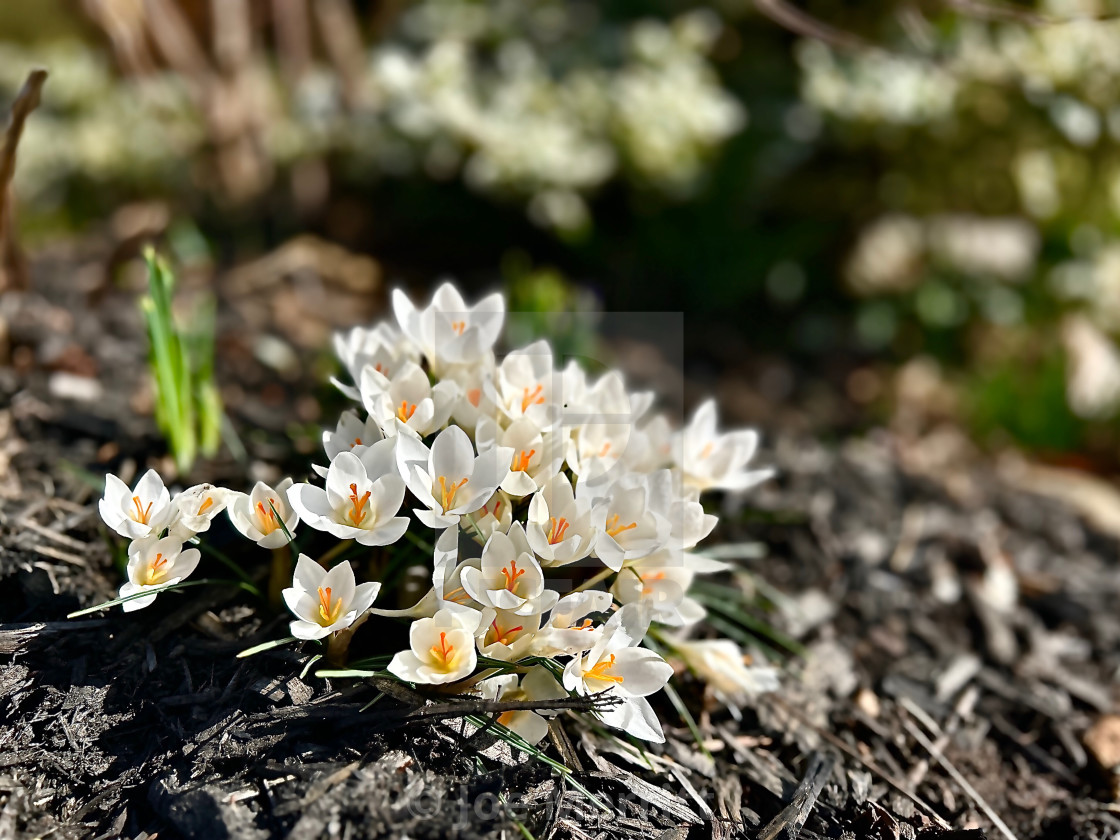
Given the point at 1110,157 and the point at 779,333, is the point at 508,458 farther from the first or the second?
the point at 1110,157

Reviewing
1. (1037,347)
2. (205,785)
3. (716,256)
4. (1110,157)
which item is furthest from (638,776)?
(1110,157)

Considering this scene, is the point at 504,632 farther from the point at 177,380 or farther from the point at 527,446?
the point at 177,380

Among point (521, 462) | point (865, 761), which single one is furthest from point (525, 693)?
point (865, 761)

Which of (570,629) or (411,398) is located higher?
(411,398)

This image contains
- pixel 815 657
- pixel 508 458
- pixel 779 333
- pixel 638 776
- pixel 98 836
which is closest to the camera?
pixel 98 836

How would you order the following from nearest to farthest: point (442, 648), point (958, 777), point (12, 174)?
point (442, 648)
point (958, 777)
point (12, 174)

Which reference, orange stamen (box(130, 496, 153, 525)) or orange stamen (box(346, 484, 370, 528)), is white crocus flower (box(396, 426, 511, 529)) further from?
orange stamen (box(130, 496, 153, 525))

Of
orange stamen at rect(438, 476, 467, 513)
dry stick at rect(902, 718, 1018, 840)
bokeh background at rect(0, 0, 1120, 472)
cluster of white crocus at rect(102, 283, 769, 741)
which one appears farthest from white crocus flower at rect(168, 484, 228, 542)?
bokeh background at rect(0, 0, 1120, 472)
